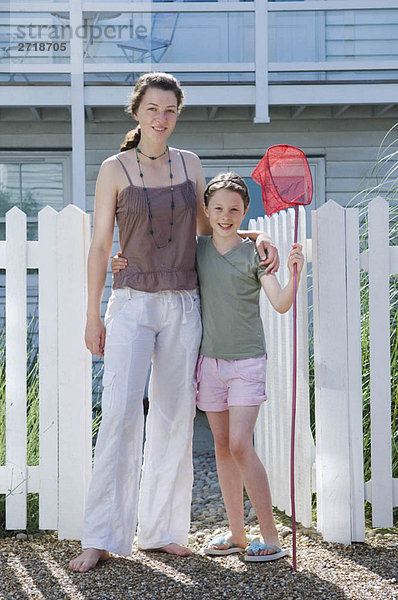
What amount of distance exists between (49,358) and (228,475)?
906 millimetres

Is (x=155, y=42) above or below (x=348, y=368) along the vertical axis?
above

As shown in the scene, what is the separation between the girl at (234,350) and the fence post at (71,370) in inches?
22.7

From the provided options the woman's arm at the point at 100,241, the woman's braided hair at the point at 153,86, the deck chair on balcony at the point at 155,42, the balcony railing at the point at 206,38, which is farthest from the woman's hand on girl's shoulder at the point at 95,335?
the deck chair on balcony at the point at 155,42

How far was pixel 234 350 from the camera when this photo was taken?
9.68ft

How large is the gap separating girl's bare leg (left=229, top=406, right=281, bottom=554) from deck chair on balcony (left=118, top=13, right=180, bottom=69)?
6105 millimetres

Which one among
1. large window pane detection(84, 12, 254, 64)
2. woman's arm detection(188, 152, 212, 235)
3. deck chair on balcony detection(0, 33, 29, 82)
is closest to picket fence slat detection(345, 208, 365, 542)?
woman's arm detection(188, 152, 212, 235)

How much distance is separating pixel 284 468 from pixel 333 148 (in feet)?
18.5

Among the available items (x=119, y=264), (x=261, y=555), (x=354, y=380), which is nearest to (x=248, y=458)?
(x=261, y=555)

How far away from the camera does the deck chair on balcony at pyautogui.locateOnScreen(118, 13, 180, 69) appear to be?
8.26 m

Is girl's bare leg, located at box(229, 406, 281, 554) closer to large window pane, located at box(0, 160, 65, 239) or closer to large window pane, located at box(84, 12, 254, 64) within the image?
large window pane, located at box(84, 12, 254, 64)

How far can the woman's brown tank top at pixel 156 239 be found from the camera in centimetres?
295

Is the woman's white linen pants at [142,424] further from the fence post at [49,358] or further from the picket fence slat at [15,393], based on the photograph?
the picket fence slat at [15,393]

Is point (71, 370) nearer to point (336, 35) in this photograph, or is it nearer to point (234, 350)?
point (234, 350)

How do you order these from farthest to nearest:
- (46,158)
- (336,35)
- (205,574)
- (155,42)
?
(46,158), (336,35), (155,42), (205,574)
